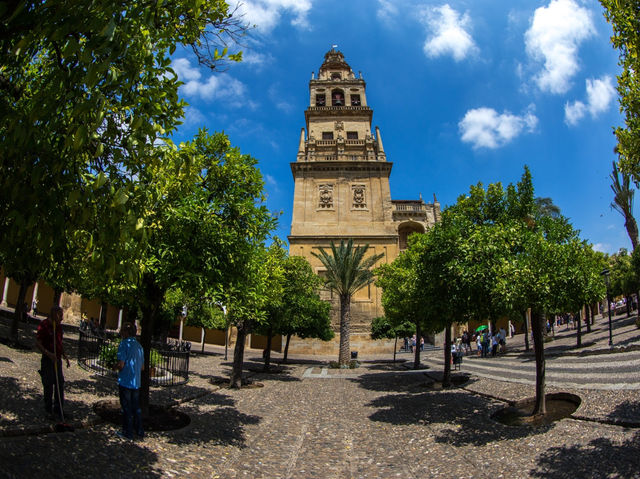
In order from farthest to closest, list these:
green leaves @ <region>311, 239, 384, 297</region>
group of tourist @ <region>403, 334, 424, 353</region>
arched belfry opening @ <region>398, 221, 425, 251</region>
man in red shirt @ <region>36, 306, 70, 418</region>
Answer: arched belfry opening @ <region>398, 221, 425, 251</region>, group of tourist @ <region>403, 334, 424, 353</region>, green leaves @ <region>311, 239, 384, 297</region>, man in red shirt @ <region>36, 306, 70, 418</region>

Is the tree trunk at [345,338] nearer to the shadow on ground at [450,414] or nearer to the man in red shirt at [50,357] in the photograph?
the shadow on ground at [450,414]

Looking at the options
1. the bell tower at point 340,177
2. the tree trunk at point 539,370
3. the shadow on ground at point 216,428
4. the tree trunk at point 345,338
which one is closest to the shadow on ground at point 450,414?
the tree trunk at point 539,370

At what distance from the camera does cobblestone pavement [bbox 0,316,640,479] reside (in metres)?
5.17

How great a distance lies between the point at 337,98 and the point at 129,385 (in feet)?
154

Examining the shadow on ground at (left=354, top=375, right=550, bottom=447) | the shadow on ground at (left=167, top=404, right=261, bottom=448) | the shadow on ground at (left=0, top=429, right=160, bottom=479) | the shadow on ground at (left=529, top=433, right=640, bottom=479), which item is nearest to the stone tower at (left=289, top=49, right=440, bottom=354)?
the shadow on ground at (left=354, top=375, right=550, bottom=447)

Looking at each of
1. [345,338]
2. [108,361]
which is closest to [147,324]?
[108,361]

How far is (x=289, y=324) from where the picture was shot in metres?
21.6

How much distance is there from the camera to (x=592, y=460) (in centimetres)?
541

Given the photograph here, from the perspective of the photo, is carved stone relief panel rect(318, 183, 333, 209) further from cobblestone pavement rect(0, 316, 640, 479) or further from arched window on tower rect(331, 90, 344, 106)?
cobblestone pavement rect(0, 316, 640, 479)

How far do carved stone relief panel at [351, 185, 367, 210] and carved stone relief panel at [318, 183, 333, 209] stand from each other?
7.78 feet

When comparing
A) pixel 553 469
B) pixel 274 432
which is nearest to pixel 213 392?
pixel 274 432

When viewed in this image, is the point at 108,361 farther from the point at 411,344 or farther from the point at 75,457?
the point at 411,344

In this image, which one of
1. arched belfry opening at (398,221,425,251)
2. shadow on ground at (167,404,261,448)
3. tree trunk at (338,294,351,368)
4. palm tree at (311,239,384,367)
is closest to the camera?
shadow on ground at (167,404,261,448)

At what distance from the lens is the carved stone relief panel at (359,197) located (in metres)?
41.1
